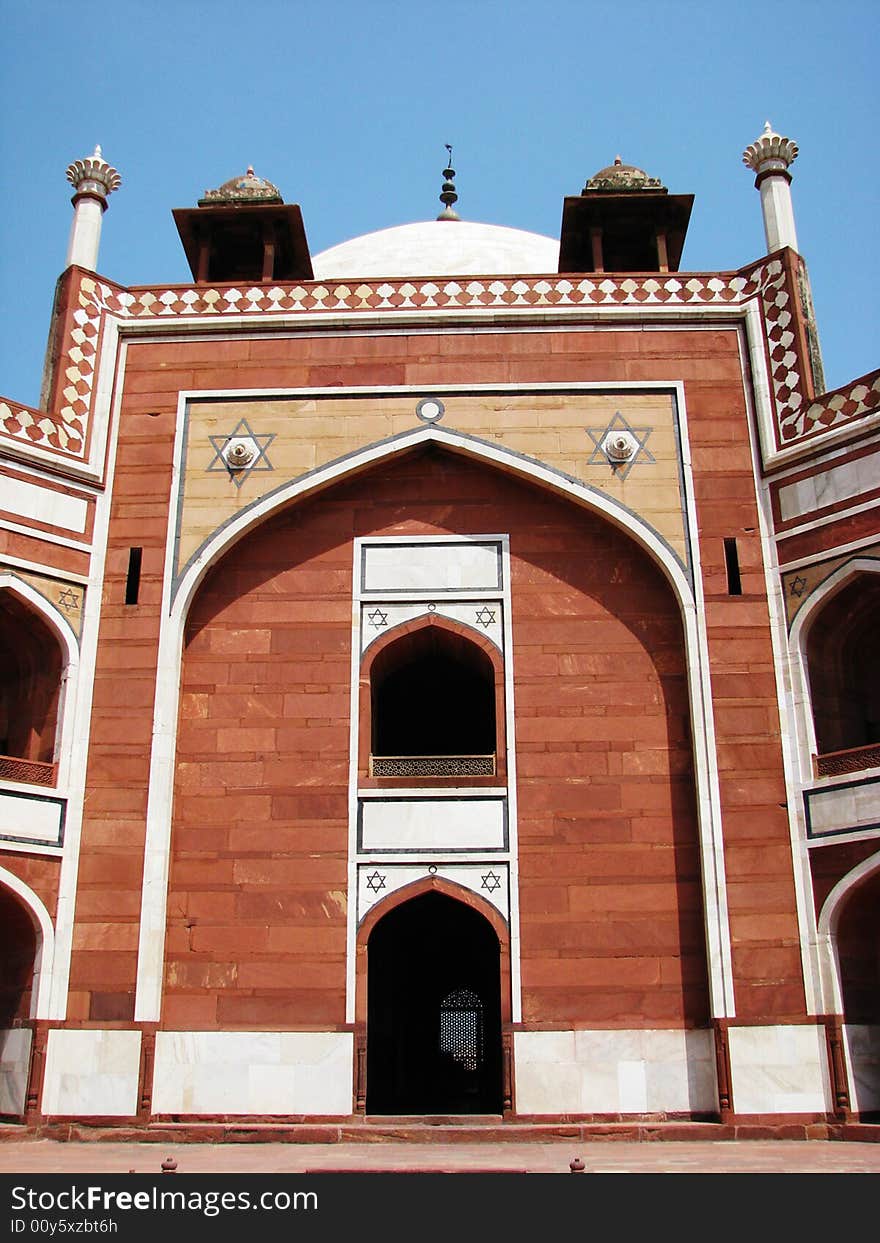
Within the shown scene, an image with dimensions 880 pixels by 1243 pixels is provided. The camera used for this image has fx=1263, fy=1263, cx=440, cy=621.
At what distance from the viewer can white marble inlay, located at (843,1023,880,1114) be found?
973cm

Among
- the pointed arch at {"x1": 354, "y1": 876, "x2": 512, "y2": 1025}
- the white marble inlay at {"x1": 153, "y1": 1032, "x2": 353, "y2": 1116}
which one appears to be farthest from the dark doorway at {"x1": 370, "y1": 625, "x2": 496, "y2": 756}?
the white marble inlay at {"x1": 153, "y1": 1032, "x2": 353, "y2": 1116}

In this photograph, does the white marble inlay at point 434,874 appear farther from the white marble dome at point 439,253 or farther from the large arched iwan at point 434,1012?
the white marble dome at point 439,253

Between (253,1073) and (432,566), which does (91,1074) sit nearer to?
(253,1073)

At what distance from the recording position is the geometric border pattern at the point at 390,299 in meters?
12.0

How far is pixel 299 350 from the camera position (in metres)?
12.4

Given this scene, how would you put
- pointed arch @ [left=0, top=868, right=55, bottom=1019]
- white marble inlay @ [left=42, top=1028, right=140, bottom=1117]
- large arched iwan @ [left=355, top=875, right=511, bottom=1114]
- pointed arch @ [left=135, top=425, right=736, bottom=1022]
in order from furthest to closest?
1. large arched iwan @ [left=355, top=875, right=511, bottom=1114]
2. pointed arch @ [left=135, top=425, right=736, bottom=1022]
3. pointed arch @ [left=0, top=868, right=55, bottom=1019]
4. white marble inlay @ [left=42, top=1028, right=140, bottom=1117]

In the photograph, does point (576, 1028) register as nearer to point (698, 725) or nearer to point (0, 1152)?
point (698, 725)

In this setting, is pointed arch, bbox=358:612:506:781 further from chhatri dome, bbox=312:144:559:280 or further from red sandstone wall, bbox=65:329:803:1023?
chhatri dome, bbox=312:144:559:280

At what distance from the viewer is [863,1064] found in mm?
9852

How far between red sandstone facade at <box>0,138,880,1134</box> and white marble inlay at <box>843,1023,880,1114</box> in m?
0.03

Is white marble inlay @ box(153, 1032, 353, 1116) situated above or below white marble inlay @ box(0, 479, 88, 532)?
below

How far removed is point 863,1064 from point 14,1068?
6719 mm

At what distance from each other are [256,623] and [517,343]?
3705mm

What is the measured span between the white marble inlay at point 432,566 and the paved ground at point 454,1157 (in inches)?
189
